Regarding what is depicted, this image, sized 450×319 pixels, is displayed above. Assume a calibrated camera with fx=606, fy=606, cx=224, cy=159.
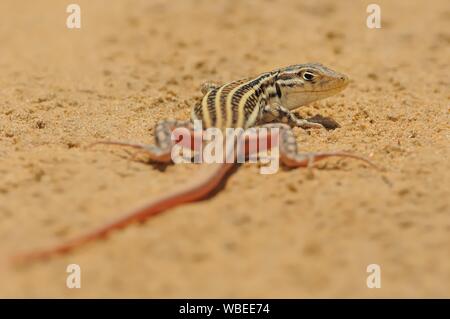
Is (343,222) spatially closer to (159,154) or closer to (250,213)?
(250,213)

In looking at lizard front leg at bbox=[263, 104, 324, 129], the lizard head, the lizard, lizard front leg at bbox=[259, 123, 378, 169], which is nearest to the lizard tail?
the lizard

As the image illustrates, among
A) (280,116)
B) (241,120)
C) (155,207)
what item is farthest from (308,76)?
(155,207)

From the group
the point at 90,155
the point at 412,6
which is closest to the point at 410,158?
the point at 90,155

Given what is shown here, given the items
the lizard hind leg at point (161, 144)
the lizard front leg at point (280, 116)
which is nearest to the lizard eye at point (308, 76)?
the lizard front leg at point (280, 116)

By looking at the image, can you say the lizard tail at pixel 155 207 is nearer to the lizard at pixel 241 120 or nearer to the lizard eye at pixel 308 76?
the lizard at pixel 241 120

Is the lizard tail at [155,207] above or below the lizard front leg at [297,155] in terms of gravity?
below

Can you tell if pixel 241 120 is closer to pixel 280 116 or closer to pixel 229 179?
pixel 229 179
